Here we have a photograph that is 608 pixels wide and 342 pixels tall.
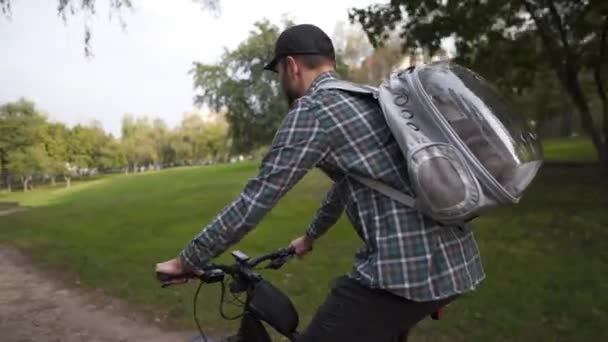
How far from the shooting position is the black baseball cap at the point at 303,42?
2049 mm

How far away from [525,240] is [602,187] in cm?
795

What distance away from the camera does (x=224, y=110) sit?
54750 mm

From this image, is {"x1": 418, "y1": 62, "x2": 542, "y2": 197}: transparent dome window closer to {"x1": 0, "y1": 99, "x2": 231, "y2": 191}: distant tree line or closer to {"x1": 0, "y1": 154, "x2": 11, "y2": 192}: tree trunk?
{"x1": 0, "y1": 99, "x2": 231, "y2": 191}: distant tree line

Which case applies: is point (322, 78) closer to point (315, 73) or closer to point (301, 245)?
point (315, 73)

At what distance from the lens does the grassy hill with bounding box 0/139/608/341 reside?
533 centimetres

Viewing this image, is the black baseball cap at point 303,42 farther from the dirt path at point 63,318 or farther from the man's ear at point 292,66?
the dirt path at point 63,318

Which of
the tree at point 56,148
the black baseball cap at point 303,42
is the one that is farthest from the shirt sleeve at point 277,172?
the tree at point 56,148

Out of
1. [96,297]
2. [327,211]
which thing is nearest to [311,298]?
[96,297]

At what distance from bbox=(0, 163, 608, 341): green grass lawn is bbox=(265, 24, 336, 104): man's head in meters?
3.58

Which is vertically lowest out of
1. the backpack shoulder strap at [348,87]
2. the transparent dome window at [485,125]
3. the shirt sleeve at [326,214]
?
the shirt sleeve at [326,214]

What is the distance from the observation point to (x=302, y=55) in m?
2.06

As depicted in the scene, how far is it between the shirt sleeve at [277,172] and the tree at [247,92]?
1909 inches

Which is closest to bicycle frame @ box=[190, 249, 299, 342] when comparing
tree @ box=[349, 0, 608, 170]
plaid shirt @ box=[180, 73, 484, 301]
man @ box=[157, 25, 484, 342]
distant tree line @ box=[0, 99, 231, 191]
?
man @ box=[157, 25, 484, 342]

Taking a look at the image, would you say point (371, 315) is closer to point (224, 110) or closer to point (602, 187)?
point (602, 187)
